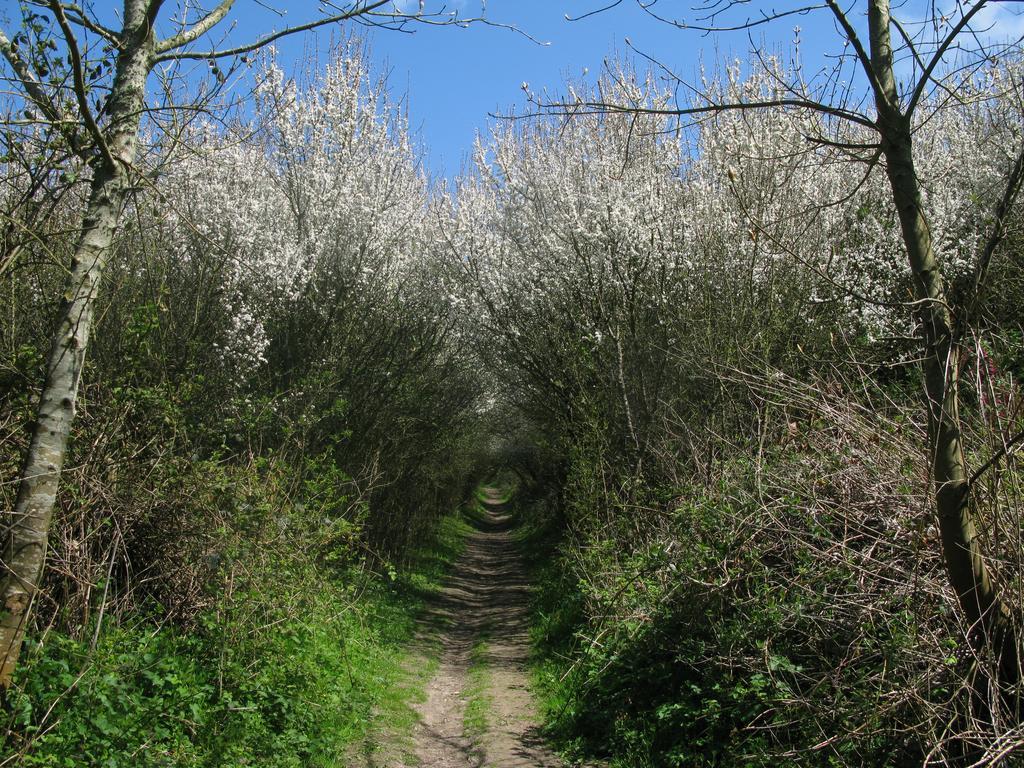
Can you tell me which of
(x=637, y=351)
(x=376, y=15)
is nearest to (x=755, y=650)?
(x=376, y=15)

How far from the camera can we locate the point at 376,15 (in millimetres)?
4926

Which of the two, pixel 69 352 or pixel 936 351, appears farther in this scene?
pixel 69 352

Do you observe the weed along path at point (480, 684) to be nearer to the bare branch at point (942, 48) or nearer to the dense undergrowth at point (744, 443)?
the dense undergrowth at point (744, 443)

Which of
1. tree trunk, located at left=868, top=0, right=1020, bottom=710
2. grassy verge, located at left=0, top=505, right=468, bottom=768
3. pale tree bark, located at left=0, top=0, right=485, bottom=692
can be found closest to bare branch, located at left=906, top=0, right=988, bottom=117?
tree trunk, located at left=868, top=0, right=1020, bottom=710

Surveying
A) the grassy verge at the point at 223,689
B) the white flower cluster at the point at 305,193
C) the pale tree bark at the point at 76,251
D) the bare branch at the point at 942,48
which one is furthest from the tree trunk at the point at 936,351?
the white flower cluster at the point at 305,193

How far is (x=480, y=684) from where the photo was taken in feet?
31.1

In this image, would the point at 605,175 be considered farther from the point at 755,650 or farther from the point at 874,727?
the point at 874,727

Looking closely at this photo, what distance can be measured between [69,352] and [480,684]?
6.51 meters

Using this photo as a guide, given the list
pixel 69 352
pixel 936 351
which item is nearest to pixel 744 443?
pixel 936 351

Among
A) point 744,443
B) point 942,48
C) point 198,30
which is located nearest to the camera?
point 942,48

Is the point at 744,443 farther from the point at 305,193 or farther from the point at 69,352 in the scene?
the point at 305,193

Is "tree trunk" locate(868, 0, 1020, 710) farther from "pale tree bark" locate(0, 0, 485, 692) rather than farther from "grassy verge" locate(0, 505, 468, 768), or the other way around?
"grassy verge" locate(0, 505, 468, 768)

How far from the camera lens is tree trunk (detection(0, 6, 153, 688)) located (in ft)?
14.4

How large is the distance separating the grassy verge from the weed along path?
0.45m
